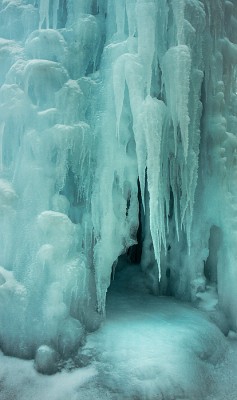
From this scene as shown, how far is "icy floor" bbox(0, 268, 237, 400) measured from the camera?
170 inches

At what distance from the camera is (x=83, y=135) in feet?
17.1

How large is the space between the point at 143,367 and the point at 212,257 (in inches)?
117

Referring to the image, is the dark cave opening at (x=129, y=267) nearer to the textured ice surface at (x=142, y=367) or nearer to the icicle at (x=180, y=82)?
the textured ice surface at (x=142, y=367)

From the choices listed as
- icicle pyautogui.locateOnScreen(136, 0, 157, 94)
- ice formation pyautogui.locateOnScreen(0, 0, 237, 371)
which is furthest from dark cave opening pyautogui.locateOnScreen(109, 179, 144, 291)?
icicle pyautogui.locateOnScreen(136, 0, 157, 94)

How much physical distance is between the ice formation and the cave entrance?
750 millimetres

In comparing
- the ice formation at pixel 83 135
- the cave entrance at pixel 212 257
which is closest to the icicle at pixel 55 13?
the ice formation at pixel 83 135

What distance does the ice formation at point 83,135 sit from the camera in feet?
16.0

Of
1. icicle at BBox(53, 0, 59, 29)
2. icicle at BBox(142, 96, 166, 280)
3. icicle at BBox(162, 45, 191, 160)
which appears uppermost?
icicle at BBox(53, 0, 59, 29)

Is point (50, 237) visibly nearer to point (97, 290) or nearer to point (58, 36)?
point (97, 290)

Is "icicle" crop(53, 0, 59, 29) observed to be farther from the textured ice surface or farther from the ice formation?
the textured ice surface

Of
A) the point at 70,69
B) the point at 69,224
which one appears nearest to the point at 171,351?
the point at 69,224

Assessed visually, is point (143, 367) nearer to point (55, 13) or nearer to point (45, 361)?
point (45, 361)

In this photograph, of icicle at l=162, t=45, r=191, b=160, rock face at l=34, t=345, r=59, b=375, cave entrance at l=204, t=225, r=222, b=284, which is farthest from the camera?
cave entrance at l=204, t=225, r=222, b=284

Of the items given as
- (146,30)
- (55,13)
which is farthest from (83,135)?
(55,13)
